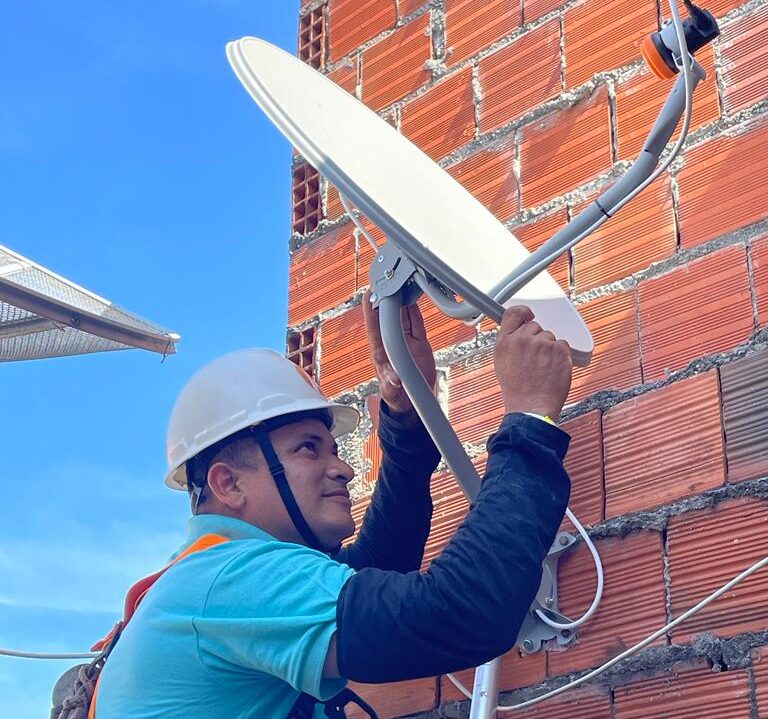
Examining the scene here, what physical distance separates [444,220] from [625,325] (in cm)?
49

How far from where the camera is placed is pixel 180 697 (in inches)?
88.8

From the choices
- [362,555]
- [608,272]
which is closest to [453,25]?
[608,272]

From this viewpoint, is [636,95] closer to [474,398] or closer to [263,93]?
[474,398]

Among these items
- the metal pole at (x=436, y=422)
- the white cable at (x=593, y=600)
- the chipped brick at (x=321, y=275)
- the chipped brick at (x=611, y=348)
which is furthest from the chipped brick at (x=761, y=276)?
the chipped brick at (x=321, y=275)

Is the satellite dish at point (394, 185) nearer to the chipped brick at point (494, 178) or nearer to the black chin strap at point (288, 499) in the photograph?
the chipped brick at point (494, 178)

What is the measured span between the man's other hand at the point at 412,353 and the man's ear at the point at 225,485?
375mm

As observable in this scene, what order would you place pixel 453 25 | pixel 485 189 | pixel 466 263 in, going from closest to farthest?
1. pixel 466 263
2. pixel 485 189
3. pixel 453 25

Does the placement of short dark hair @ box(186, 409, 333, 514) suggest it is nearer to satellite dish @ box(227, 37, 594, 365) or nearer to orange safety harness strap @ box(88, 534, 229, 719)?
orange safety harness strap @ box(88, 534, 229, 719)

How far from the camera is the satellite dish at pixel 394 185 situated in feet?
7.16

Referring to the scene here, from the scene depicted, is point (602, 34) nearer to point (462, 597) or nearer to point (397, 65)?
point (397, 65)

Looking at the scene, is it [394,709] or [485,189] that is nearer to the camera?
[394,709]

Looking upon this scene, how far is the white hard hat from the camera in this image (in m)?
2.77

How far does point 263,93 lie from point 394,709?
1436 millimetres

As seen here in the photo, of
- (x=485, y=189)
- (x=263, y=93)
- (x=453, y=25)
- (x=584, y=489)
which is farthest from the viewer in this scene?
(x=453, y=25)
